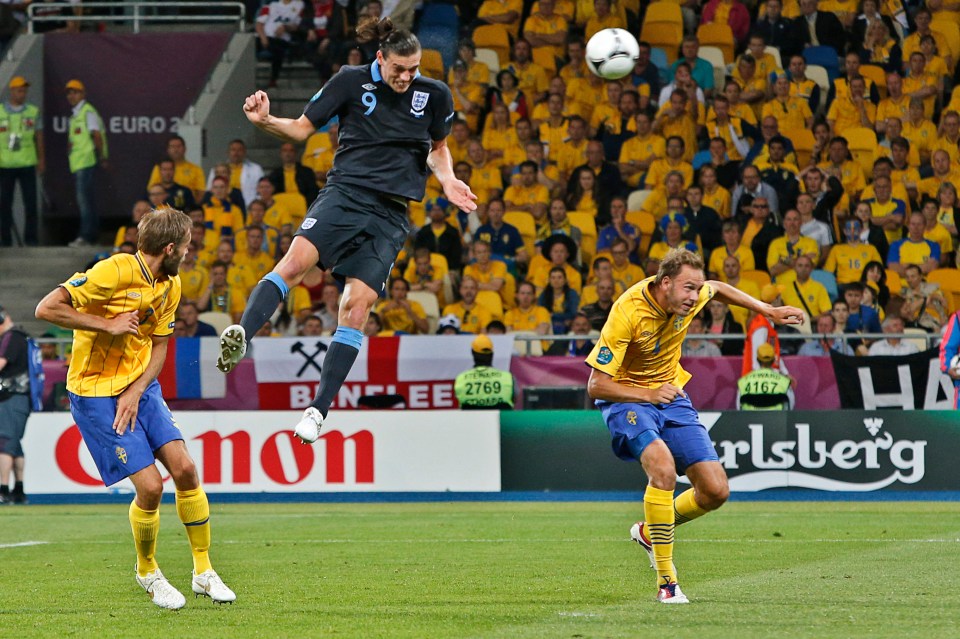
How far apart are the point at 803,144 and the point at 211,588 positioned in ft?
46.4

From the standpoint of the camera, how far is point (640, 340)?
891cm

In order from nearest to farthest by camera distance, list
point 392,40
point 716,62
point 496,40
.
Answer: point 392,40 < point 716,62 < point 496,40

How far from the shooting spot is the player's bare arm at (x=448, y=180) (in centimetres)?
892

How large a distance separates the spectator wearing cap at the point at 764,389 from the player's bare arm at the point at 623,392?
329 inches

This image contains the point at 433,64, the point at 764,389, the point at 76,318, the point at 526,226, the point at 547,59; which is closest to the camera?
the point at 76,318

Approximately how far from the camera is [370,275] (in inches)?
352

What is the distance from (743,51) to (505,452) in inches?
308

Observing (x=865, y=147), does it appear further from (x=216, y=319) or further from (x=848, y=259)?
(x=216, y=319)

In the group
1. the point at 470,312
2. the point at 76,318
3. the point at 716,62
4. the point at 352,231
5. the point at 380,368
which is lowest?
the point at 380,368

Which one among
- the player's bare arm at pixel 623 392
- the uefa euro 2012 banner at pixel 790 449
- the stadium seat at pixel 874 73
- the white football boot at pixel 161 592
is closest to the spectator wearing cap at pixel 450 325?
the uefa euro 2012 banner at pixel 790 449

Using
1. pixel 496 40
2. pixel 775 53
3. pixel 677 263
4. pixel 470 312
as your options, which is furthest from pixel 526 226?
pixel 677 263

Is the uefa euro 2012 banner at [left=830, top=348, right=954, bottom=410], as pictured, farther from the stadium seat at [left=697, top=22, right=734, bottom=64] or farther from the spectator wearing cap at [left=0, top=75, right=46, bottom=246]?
the spectator wearing cap at [left=0, top=75, right=46, bottom=246]

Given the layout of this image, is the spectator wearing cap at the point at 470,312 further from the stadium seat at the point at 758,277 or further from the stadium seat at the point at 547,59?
the stadium seat at the point at 547,59

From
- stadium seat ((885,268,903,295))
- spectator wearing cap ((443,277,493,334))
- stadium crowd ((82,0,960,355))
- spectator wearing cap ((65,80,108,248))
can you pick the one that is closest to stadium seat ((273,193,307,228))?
stadium crowd ((82,0,960,355))
